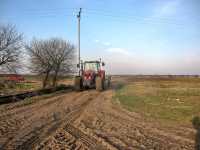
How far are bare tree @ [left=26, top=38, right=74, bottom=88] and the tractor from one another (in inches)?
368

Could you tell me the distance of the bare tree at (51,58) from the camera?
96.5ft

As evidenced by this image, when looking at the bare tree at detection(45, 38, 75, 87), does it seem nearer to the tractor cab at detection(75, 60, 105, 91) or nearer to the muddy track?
the tractor cab at detection(75, 60, 105, 91)

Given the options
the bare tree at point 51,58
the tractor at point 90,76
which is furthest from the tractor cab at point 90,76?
the bare tree at point 51,58

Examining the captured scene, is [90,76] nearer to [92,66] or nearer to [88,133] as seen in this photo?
[92,66]

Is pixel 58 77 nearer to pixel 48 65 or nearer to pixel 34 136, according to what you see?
pixel 48 65

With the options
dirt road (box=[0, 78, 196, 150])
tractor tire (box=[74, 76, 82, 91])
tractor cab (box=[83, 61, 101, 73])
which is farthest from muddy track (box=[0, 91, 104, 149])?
tractor cab (box=[83, 61, 101, 73])

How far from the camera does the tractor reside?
20859mm

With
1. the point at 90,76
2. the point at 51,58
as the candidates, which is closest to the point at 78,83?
the point at 90,76

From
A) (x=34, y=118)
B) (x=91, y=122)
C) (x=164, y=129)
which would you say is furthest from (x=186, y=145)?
(x=34, y=118)

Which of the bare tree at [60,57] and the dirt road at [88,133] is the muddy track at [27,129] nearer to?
the dirt road at [88,133]

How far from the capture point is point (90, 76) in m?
21.5

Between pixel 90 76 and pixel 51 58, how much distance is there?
10686 mm

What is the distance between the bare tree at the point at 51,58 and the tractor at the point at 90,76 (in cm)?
936

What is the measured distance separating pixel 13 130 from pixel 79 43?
1748 centimetres
